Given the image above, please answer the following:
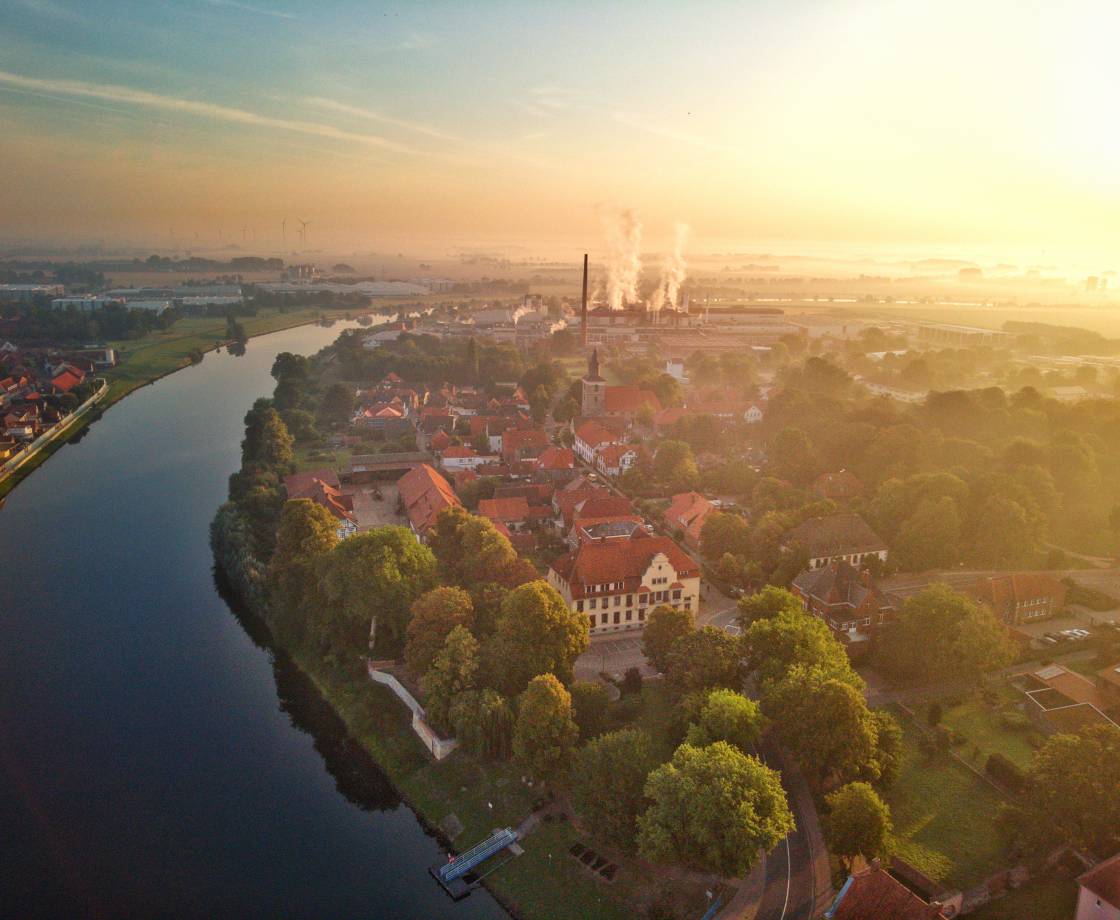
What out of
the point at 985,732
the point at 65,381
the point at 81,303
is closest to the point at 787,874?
the point at 985,732

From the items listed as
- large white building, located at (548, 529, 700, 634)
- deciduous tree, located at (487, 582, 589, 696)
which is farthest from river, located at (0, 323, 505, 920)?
large white building, located at (548, 529, 700, 634)

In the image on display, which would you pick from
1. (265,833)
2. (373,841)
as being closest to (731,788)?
(373,841)

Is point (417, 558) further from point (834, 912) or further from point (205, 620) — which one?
point (834, 912)

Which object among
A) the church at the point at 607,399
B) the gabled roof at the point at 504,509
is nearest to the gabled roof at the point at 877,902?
the gabled roof at the point at 504,509

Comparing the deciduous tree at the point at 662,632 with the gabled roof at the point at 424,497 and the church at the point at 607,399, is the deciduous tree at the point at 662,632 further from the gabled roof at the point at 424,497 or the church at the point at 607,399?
the church at the point at 607,399

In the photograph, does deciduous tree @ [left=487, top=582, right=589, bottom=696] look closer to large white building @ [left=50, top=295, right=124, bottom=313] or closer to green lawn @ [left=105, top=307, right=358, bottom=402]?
green lawn @ [left=105, top=307, right=358, bottom=402]

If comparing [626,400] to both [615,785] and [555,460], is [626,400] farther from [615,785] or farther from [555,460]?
[615,785]
